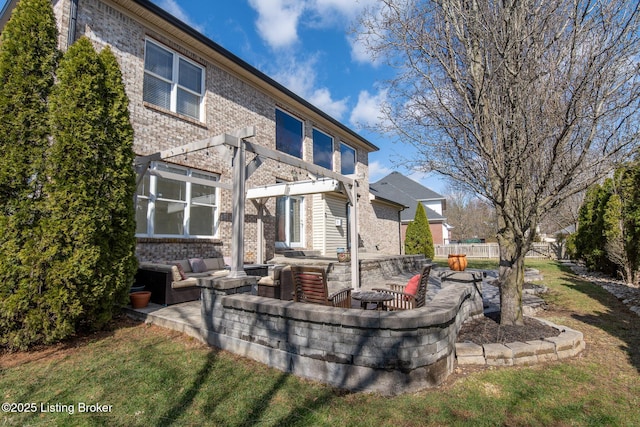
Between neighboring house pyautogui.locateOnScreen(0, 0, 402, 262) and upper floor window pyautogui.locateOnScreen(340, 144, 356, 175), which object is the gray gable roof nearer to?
upper floor window pyautogui.locateOnScreen(340, 144, 356, 175)

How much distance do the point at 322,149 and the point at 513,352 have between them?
11.6 metres

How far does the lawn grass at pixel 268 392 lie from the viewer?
281cm

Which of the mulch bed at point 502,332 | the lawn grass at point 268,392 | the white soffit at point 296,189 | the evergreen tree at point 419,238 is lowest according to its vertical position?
the lawn grass at point 268,392

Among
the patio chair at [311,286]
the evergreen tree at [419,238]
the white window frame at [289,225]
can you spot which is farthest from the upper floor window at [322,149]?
the patio chair at [311,286]

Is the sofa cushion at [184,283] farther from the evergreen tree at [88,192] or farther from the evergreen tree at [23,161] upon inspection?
the evergreen tree at [23,161]

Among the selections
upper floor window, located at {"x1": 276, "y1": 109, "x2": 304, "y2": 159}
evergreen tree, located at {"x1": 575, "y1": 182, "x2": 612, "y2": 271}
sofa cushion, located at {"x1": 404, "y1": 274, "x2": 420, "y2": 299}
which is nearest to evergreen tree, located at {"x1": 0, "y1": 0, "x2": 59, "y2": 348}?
sofa cushion, located at {"x1": 404, "y1": 274, "x2": 420, "y2": 299}

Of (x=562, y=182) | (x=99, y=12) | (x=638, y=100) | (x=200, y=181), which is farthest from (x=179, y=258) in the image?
(x=638, y=100)

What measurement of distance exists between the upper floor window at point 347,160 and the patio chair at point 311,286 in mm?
11276

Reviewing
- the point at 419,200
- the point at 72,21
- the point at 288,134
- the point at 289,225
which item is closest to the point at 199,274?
the point at 289,225

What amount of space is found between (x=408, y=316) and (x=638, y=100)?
3.88 metres

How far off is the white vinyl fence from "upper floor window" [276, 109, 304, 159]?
1667 cm

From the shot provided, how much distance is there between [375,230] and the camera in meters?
17.0

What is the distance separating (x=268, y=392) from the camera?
10.7 feet

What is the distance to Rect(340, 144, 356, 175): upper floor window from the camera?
51.5 feet
